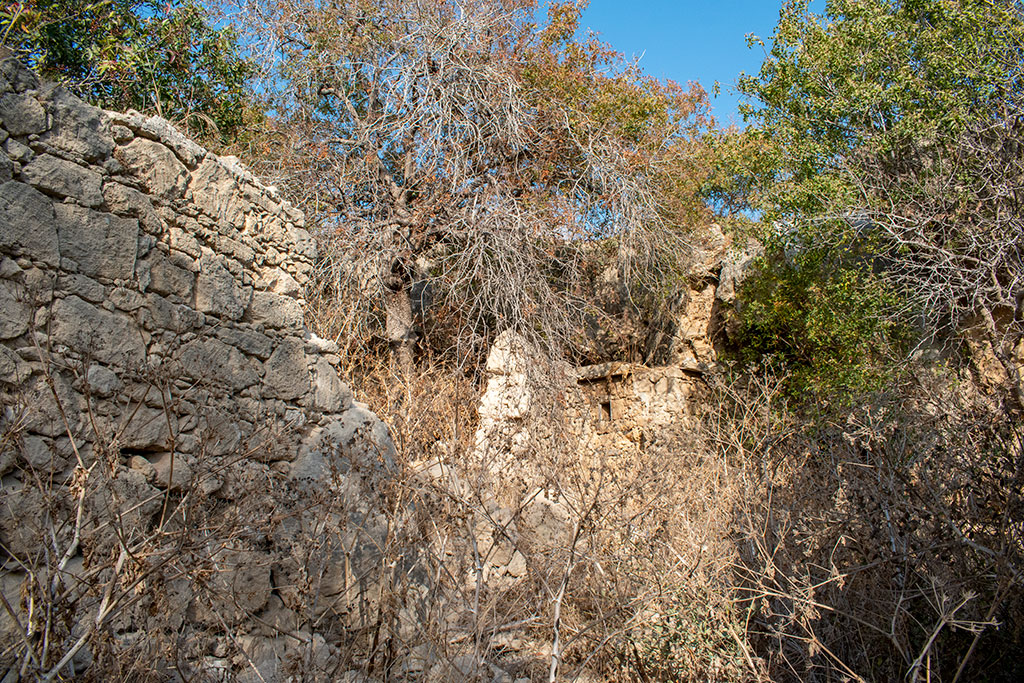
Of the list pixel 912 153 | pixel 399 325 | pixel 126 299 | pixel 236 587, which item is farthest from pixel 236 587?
pixel 912 153

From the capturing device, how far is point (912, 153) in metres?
8.16

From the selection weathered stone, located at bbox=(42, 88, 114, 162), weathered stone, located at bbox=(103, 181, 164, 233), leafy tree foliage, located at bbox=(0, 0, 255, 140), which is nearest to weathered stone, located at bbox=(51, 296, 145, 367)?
weathered stone, located at bbox=(103, 181, 164, 233)

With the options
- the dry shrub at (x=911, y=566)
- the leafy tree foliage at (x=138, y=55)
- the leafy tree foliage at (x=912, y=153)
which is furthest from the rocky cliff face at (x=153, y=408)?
the leafy tree foliage at (x=912, y=153)

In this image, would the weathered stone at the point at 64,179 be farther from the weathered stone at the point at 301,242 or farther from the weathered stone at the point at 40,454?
the weathered stone at the point at 301,242

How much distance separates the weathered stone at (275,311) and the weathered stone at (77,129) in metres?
1.12

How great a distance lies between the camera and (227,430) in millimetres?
3592

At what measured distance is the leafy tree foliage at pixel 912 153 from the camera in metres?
7.29

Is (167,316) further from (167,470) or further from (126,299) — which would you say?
(167,470)

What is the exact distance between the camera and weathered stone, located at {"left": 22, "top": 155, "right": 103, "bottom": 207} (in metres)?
2.88

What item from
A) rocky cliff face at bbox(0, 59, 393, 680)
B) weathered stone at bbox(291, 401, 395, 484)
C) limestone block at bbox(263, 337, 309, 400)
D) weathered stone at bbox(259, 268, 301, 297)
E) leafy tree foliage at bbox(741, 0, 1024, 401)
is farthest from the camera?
leafy tree foliage at bbox(741, 0, 1024, 401)

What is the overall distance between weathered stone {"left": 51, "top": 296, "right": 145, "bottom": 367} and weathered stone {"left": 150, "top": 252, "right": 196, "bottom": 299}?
0.87ft

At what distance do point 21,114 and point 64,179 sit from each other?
29 centimetres

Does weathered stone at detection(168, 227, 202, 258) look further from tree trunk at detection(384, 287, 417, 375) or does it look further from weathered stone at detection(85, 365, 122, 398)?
tree trunk at detection(384, 287, 417, 375)

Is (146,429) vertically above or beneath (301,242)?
beneath
